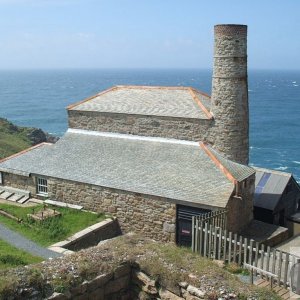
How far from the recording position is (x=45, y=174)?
866 inches

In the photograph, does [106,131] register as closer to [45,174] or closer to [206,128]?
[45,174]

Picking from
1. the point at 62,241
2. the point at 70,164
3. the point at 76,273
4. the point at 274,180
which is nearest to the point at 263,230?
the point at 274,180

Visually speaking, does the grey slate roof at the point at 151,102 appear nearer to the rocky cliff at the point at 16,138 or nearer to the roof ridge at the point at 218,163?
the roof ridge at the point at 218,163

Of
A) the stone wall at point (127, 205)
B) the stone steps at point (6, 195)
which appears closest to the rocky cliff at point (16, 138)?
the stone steps at point (6, 195)

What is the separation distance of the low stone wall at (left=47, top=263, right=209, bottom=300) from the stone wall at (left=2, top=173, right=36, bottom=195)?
44.9 ft

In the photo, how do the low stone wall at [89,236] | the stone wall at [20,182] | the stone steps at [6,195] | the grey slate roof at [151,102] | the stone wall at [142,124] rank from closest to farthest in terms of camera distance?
1. the low stone wall at [89,236]
2. the stone wall at [142,124]
3. the grey slate roof at [151,102]
4. the stone wall at [20,182]
5. the stone steps at [6,195]

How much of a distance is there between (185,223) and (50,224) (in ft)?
19.0

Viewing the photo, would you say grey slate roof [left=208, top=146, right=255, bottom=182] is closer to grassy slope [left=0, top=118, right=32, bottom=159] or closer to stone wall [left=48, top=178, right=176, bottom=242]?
stone wall [left=48, top=178, right=176, bottom=242]

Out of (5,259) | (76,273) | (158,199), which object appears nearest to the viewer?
(76,273)

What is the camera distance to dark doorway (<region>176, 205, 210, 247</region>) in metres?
18.0

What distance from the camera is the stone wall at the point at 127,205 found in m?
18.6

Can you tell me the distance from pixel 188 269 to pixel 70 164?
13.7 m

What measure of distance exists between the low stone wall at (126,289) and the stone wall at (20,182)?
44.9 feet

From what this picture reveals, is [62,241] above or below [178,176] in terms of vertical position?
below
